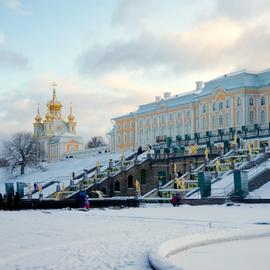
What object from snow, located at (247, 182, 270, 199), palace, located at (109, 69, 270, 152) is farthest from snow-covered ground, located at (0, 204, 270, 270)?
palace, located at (109, 69, 270, 152)

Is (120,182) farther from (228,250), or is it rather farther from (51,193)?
(228,250)

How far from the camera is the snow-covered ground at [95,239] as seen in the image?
32.3 feet

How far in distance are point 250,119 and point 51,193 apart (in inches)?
1014

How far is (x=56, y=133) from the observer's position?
374ft

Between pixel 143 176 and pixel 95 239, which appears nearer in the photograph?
pixel 95 239

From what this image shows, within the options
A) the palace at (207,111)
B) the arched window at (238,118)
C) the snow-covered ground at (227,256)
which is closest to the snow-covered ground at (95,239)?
the snow-covered ground at (227,256)

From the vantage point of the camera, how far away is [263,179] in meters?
30.8

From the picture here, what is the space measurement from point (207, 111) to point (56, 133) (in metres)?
53.5

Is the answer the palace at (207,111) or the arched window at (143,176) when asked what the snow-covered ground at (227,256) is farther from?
the palace at (207,111)

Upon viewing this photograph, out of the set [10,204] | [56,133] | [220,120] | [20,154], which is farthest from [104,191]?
[56,133]

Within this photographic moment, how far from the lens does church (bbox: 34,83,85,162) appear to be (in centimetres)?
10888

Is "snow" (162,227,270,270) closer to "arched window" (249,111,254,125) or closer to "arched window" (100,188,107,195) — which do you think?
"arched window" (100,188,107,195)

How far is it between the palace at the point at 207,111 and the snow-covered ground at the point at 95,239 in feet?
114

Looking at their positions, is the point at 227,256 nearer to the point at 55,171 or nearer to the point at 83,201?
the point at 83,201
